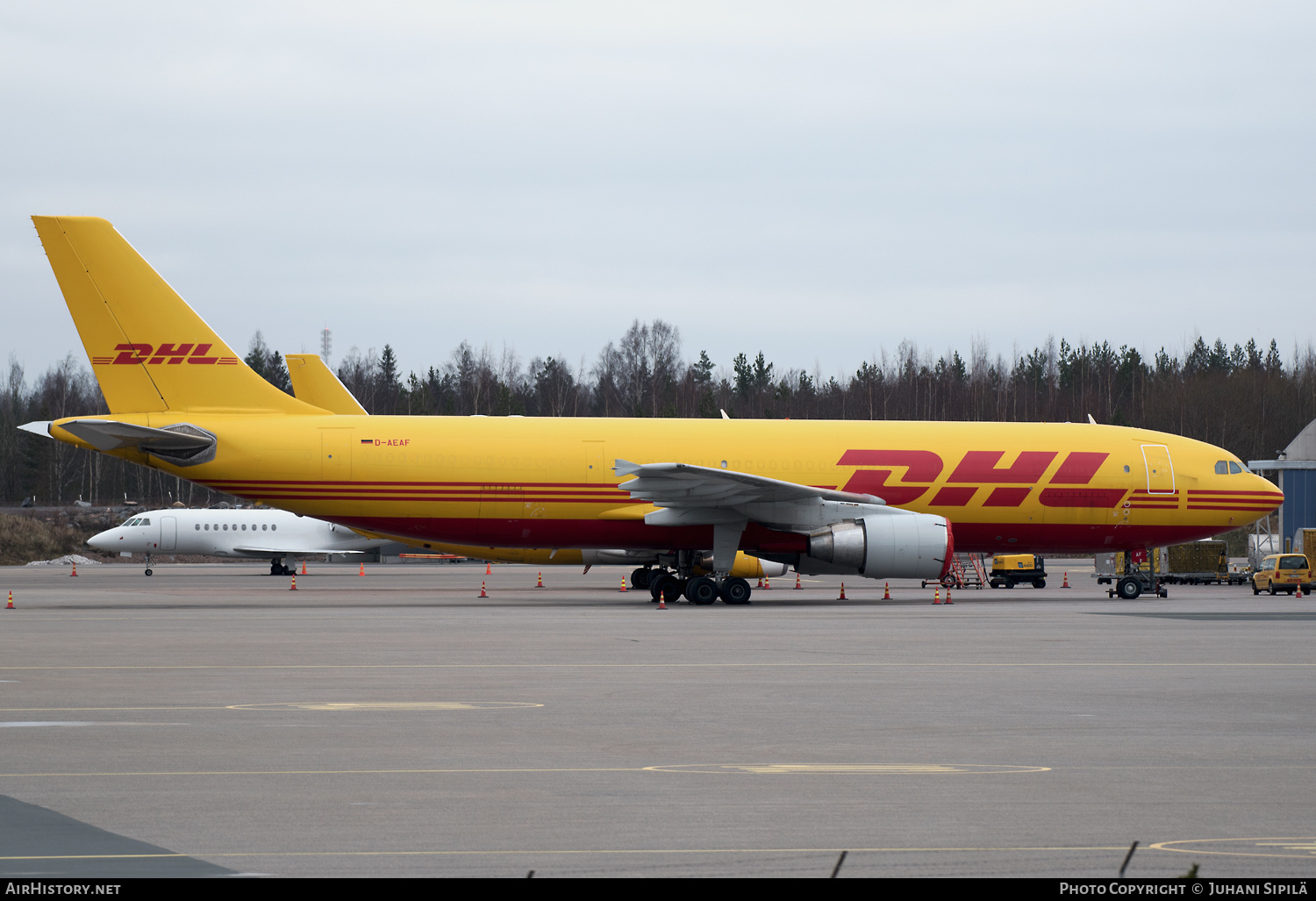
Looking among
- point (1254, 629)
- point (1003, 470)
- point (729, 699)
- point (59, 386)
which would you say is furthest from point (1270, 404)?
point (59, 386)

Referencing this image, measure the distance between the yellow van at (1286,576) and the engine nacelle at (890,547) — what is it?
40.3 ft

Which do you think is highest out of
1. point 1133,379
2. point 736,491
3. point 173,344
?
point 1133,379

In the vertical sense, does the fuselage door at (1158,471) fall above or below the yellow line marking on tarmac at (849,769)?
above

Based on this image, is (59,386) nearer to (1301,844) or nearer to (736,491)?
(736,491)

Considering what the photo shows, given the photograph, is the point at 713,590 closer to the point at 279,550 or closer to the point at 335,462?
the point at 335,462

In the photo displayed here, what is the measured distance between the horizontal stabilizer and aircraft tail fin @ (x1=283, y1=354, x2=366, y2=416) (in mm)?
11818

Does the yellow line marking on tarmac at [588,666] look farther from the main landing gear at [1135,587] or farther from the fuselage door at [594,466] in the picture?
the main landing gear at [1135,587]

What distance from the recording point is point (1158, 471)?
31.2 metres

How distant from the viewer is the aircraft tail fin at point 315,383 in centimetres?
4019

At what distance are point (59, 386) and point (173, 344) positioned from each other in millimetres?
115000

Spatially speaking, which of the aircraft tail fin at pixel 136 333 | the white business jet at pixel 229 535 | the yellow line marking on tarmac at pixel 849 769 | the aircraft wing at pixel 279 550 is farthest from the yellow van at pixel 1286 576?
the aircraft wing at pixel 279 550

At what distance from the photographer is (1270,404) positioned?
10038 cm

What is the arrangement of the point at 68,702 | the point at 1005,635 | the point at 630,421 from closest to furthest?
the point at 68,702 < the point at 1005,635 < the point at 630,421

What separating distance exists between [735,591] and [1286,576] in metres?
16.0
